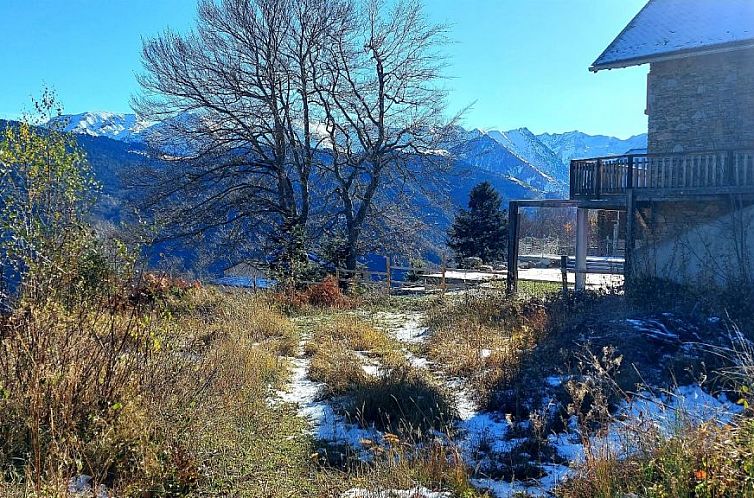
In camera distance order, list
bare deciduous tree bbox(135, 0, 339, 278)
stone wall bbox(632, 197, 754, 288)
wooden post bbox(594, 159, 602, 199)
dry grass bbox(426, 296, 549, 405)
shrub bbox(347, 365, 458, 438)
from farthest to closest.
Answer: bare deciduous tree bbox(135, 0, 339, 278), wooden post bbox(594, 159, 602, 199), stone wall bbox(632, 197, 754, 288), dry grass bbox(426, 296, 549, 405), shrub bbox(347, 365, 458, 438)

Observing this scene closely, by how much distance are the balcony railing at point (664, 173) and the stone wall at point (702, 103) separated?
0.59m

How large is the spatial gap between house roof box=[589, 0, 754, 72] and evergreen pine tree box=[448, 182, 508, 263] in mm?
18190

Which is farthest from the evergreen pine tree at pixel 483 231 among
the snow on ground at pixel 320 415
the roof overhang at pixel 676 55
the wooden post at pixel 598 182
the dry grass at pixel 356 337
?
the snow on ground at pixel 320 415

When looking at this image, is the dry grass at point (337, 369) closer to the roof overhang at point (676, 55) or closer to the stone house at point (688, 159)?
the stone house at point (688, 159)

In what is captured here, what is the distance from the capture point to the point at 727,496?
303 cm

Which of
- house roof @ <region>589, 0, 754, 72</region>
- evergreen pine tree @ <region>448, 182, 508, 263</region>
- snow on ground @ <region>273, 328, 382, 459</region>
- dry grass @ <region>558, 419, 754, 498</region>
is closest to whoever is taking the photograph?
dry grass @ <region>558, 419, 754, 498</region>

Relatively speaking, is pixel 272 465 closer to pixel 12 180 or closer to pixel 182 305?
pixel 12 180

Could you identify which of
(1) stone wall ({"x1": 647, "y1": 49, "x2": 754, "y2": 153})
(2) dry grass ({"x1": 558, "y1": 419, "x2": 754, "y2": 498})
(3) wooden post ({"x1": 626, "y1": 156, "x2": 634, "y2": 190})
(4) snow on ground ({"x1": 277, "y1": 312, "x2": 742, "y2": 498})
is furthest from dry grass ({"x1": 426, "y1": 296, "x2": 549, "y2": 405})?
(1) stone wall ({"x1": 647, "y1": 49, "x2": 754, "y2": 153})

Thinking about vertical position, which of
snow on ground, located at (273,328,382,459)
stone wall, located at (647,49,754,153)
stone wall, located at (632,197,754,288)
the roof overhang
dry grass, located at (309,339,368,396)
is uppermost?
the roof overhang

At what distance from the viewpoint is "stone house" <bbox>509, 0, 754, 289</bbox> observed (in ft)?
37.7

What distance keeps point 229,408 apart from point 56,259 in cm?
200

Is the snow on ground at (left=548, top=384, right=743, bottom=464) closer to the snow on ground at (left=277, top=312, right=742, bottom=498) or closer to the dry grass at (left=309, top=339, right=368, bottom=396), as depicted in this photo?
the snow on ground at (left=277, top=312, right=742, bottom=498)

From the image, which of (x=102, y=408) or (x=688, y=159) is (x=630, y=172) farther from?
(x=102, y=408)

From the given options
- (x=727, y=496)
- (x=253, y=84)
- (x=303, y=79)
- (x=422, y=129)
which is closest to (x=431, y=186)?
(x=422, y=129)
